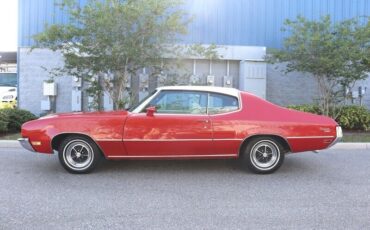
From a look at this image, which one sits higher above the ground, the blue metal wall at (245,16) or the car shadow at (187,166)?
the blue metal wall at (245,16)

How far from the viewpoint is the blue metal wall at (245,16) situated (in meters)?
13.9

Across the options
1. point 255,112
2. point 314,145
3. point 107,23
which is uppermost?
point 107,23

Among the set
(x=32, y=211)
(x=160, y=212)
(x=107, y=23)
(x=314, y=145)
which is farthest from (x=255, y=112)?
(x=107, y=23)

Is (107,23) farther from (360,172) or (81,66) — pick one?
(360,172)

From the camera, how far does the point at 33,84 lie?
1400cm

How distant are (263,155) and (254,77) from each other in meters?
7.66

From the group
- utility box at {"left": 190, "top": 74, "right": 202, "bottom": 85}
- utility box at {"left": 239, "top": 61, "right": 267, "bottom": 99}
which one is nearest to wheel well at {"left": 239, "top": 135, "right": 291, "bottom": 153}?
utility box at {"left": 190, "top": 74, "right": 202, "bottom": 85}

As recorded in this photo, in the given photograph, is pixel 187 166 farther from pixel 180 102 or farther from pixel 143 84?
pixel 143 84

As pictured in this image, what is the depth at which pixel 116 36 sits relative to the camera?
9992 mm

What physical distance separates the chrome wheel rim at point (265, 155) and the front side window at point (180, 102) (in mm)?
1038

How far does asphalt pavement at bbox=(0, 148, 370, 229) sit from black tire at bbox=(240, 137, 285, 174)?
0.16 metres

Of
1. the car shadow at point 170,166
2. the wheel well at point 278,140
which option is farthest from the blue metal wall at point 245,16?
the wheel well at point 278,140

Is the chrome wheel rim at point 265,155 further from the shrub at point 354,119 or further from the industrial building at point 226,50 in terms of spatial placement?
the industrial building at point 226,50

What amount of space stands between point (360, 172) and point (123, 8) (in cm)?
636
